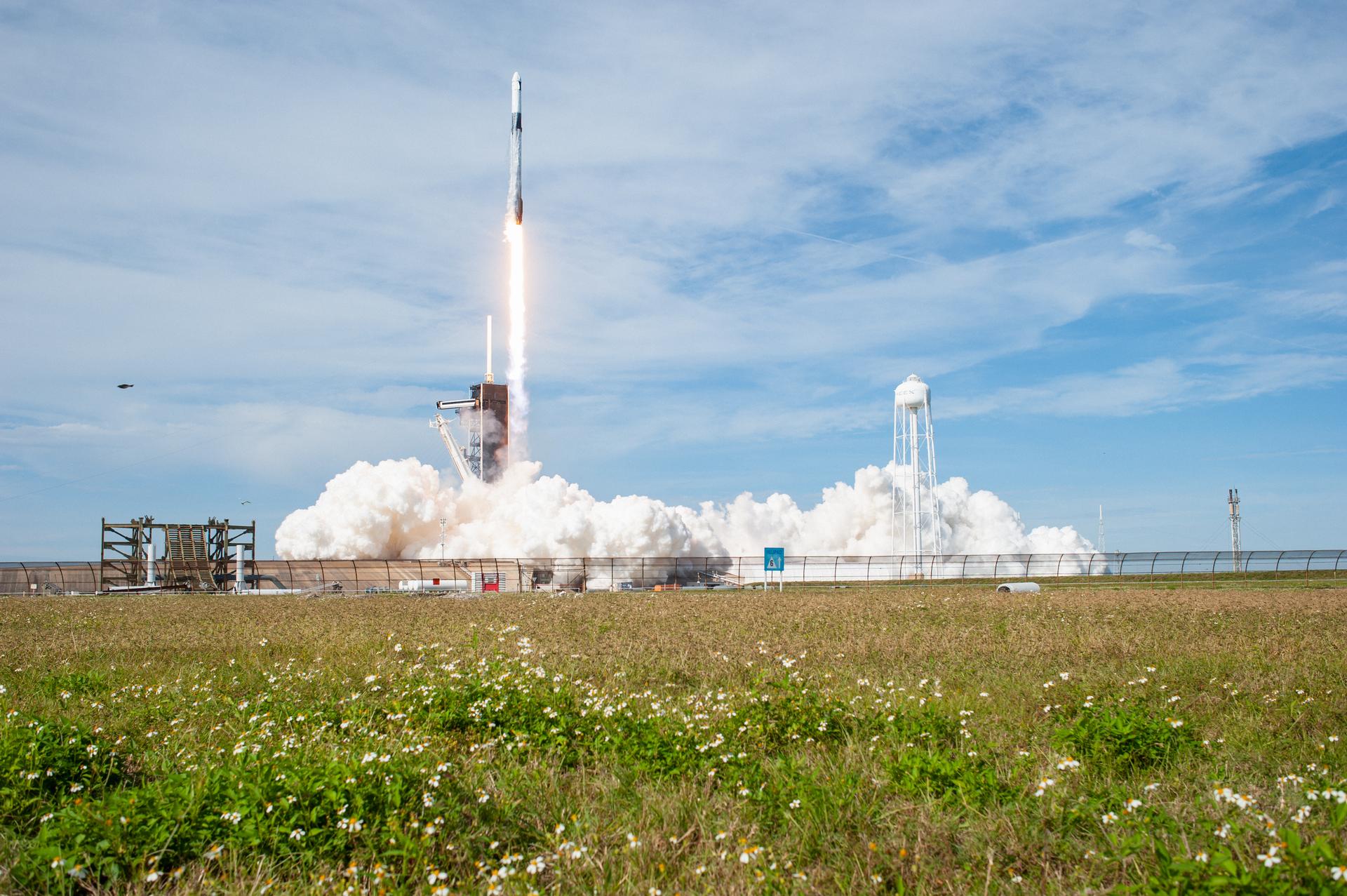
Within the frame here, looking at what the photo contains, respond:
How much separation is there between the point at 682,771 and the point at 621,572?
222 feet

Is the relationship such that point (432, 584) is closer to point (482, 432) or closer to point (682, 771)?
point (482, 432)

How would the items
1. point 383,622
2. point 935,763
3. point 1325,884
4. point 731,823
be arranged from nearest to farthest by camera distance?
1. point 1325,884
2. point 731,823
3. point 935,763
4. point 383,622

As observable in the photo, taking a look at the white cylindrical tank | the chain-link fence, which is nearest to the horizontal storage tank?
the chain-link fence

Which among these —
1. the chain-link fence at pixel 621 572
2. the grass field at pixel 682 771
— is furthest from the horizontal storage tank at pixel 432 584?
the grass field at pixel 682 771

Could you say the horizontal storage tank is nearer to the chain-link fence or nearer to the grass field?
the chain-link fence

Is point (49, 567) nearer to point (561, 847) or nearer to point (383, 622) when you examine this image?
point (383, 622)

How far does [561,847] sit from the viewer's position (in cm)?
641

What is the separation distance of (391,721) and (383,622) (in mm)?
14229

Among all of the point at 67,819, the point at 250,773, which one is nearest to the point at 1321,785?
the point at 250,773

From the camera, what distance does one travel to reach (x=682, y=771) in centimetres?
841

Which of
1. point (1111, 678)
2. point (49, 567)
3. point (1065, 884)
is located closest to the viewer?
point (1065, 884)

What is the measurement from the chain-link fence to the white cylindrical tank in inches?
417

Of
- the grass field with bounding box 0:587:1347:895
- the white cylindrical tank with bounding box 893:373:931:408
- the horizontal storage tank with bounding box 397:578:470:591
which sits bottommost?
the horizontal storage tank with bounding box 397:578:470:591

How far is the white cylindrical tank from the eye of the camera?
67.4 m
